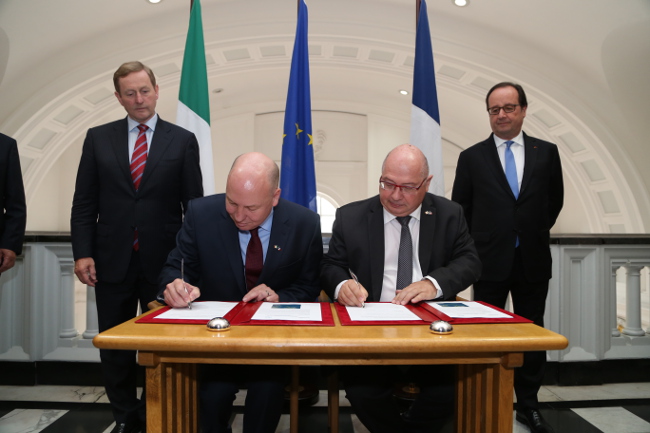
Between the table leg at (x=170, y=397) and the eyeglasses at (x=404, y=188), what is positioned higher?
the eyeglasses at (x=404, y=188)

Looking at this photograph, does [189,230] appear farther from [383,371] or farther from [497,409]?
[497,409]

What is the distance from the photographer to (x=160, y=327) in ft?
4.46

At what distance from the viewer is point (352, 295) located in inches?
66.2

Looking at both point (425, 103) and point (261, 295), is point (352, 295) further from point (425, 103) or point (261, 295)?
point (425, 103)

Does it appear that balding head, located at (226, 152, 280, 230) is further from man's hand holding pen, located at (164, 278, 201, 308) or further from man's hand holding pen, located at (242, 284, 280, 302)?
man's hand holding pen, located at (164, 278, 201, 308)

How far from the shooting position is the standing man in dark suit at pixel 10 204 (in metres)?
2.31

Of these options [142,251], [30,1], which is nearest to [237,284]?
[142,251]

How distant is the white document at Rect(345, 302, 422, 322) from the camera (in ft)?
4.84

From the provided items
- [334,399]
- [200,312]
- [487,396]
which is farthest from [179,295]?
[487,396]

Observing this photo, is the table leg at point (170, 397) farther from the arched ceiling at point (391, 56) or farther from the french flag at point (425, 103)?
the arched ceiling at point (391, 56)

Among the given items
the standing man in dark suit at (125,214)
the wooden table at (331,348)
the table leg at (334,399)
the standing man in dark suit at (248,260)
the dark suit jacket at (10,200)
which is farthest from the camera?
the dark suit jacket at (10,200)

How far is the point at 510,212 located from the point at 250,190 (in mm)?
1242

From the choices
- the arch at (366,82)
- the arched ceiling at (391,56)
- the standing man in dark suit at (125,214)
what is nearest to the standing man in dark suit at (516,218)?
the standing man in dark suit at (125,214)

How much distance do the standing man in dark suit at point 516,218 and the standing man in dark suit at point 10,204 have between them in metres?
2.08
